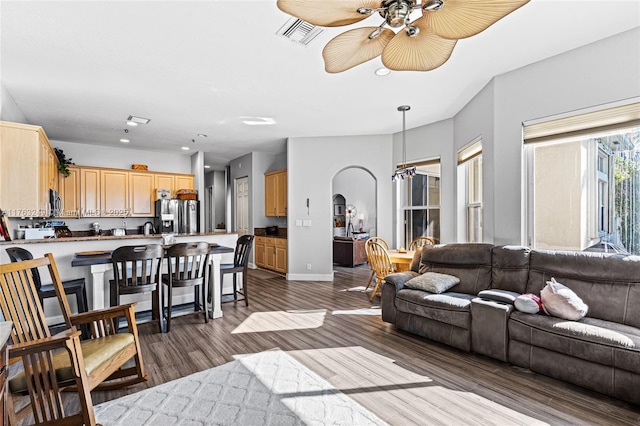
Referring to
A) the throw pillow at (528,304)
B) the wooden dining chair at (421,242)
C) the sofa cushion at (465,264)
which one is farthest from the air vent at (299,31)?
the wooden dining chair at (421,242)

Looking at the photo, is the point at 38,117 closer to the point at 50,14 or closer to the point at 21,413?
the point at 50,14

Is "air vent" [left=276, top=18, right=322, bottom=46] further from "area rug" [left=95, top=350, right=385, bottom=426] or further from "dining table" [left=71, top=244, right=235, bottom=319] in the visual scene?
"area rug" [left=95, top=350, right=385, bottom=426]

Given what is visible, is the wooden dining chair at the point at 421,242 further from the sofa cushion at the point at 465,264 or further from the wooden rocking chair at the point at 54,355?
the wooden rocking chair at the point at 54,355

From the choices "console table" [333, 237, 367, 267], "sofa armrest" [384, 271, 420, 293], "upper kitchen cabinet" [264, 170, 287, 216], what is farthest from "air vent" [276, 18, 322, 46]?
"console table" [333, 237, 367, 267]

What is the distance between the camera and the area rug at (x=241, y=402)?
6.48 ft

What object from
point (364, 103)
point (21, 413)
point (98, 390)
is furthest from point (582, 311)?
point (21, 413)

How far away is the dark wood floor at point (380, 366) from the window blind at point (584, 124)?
227cm

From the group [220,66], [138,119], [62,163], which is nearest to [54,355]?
[220,66]

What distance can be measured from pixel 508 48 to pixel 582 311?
2393 millimetres

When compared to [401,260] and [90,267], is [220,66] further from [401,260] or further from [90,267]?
[401,260]

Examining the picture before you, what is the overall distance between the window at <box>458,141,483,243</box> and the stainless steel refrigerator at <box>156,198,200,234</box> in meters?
5.52

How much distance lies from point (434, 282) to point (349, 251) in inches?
186

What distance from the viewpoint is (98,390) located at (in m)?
2.31

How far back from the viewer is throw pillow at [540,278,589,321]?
244 cm
